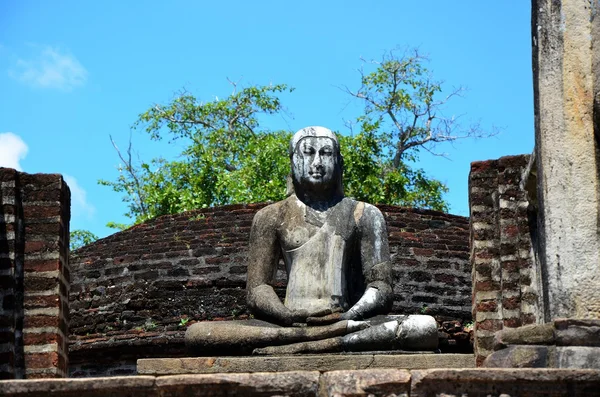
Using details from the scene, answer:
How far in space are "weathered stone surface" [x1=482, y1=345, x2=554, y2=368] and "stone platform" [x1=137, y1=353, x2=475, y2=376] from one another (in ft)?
2.74

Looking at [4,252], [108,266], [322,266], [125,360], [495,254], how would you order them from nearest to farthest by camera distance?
1. [322,266]
2. [4,252]
3. [495,254]
4. [125,360]
5. [108,266]

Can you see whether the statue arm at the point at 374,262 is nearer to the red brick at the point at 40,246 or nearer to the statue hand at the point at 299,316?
the statue hand at the point at 299,316

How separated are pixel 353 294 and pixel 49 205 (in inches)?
116

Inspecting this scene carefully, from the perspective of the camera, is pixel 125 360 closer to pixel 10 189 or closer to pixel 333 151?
pixel 10 189

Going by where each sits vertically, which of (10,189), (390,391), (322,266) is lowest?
(390,391)

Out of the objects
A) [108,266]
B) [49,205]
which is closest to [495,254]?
[49,205]

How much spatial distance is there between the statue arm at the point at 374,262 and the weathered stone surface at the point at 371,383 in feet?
5.06

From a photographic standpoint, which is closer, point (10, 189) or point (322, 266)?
point (322, 266)

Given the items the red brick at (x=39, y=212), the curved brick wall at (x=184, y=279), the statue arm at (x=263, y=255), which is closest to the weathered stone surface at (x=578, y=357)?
the statue arm at (x=263, y=255)

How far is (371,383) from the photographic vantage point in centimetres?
849

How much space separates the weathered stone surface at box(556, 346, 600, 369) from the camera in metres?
8.58

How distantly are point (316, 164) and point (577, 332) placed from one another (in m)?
2.62

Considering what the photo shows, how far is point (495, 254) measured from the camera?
43.1 ft

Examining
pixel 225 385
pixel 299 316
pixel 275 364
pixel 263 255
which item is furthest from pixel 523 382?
pixel 263 255
